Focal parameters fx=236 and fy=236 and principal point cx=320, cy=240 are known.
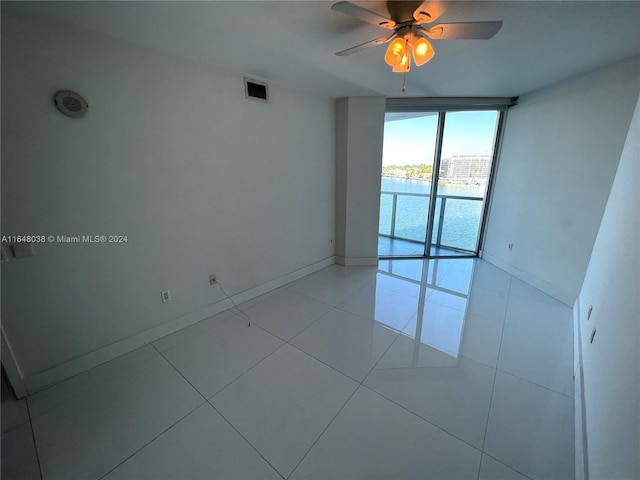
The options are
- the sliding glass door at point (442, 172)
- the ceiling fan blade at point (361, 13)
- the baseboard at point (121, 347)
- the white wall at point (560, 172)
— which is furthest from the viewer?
the sliding glass door at point (442, 172)

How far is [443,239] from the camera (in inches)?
170

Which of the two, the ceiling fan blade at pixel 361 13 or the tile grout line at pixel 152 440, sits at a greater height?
the ceiling fan blade at pixel 361 13

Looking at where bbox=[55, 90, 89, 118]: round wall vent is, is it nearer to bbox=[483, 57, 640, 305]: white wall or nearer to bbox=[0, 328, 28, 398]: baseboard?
bbox=[0, 328, 28, 398]: baseboard

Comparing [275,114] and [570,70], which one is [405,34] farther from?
[570,70]

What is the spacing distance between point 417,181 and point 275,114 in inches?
102

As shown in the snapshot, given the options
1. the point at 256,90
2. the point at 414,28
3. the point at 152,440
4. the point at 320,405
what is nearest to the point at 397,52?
the point at 414,28

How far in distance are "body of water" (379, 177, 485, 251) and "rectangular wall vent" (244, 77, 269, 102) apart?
2237mm

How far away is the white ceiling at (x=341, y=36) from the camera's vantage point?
1.40m

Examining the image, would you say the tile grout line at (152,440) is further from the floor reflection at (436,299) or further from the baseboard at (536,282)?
the baseboard at (536,282)

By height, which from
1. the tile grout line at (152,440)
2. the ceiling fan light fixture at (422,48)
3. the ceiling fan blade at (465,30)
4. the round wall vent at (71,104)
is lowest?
the tile grout line at (152,440)

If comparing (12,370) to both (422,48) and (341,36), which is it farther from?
(422,48)

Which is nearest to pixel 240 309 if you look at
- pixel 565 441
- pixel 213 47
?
pixel 213 47

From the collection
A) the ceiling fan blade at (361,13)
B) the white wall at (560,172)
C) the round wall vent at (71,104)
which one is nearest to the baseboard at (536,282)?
the white wall at (560,172)

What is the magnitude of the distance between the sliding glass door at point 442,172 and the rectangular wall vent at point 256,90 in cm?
173
